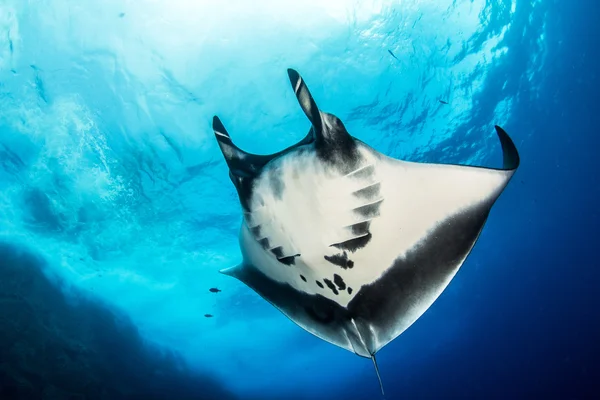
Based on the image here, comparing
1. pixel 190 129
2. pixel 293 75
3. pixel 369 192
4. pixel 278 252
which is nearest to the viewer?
pixel 293 75

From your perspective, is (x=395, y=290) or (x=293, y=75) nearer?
(x=293, y=75)

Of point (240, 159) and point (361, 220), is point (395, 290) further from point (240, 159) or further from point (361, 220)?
point (240, 159)

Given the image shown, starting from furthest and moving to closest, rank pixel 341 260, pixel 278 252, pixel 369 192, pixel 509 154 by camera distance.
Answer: pixel 278 252 < pixel 341 260 < pixel 369 192 < pixel 509 154

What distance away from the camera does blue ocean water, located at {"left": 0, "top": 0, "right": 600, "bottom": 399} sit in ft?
26.5

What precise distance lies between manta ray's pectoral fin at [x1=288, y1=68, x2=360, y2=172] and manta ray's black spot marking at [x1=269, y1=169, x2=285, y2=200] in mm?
357

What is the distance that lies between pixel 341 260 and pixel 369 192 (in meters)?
0.58

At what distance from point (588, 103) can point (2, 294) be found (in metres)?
25.2

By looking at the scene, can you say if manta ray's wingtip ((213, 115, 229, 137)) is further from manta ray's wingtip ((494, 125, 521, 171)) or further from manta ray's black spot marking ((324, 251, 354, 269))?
Answer: manta ray's wingtip ((494, 125, 521, 171))

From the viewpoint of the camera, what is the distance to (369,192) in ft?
7.50

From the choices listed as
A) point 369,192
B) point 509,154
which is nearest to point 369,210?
point 369,192

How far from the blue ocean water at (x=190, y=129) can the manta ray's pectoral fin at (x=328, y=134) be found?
6.82 meters

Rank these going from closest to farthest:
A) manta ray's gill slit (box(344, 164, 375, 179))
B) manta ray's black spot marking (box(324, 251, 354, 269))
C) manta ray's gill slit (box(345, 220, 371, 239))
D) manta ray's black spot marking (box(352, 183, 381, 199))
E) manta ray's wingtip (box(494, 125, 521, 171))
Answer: manta ray's wingtip (box(494, 125, 521, 171)) < manta ray's gill slit (box(344, 164, 375, 179)) < manta ray's black spot marking (box(352, 183, 381, 199)) < manta ray's gill slit (box(345, 220, 371, 239)) < manta ray's black spot marking (box(324, 251, 354, 269))

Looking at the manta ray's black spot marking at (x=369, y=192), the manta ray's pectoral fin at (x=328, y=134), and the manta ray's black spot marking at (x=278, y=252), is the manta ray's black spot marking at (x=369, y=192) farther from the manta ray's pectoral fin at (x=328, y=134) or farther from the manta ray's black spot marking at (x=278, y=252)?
the manta ray's black spot marking at (x=278, y=252)

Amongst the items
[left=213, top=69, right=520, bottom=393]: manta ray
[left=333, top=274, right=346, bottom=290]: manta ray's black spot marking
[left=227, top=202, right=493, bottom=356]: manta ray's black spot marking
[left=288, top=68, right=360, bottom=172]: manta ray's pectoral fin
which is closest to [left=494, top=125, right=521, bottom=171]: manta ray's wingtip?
[left=213, top=69, right=520, bottom=393]: manta ray
